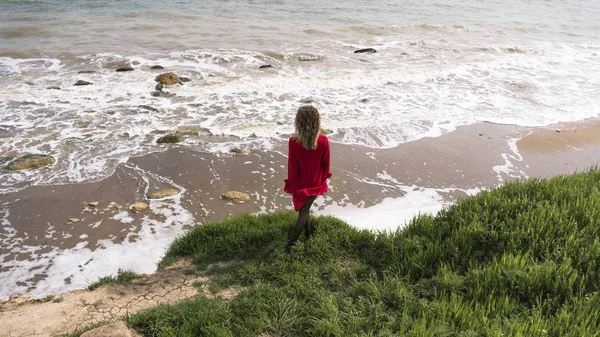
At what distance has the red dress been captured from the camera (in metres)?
4.64

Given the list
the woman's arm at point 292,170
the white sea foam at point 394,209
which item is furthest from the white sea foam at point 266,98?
the woman's arm at point 292,170

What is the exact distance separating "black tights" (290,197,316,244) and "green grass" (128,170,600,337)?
16 centimetres

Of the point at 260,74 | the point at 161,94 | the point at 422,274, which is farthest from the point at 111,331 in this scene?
the point at 260,74

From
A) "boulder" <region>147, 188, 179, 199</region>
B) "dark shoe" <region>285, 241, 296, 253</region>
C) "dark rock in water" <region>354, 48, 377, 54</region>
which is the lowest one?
"boulder" <region>147, 188, 179, 199</region>

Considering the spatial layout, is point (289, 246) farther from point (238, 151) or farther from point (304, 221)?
point (238, 151)

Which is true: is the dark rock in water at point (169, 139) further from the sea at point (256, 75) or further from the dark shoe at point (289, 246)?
the dark shoe at point (289, 246)

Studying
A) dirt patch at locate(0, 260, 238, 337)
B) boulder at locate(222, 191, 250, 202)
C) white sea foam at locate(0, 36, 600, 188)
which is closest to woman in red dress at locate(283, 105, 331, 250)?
dirt patch at locate(0, 260, 238, 337)

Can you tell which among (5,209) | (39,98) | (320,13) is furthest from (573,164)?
(320,13)

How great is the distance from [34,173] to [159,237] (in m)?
3.39

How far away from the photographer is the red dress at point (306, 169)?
4.64 m

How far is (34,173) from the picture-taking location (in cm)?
778

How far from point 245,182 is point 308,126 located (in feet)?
12.0

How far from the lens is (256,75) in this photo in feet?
48.6

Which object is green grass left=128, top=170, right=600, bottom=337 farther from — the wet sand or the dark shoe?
the wet sand
